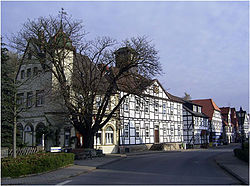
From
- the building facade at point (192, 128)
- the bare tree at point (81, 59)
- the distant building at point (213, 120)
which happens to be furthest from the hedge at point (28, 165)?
the distant building at point (213, 120)

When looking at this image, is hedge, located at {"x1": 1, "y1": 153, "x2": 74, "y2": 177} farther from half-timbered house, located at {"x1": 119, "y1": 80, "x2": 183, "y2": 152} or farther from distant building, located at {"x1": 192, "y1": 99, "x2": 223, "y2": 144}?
distant building, located at {"x1": 192, "y1": 99, "x2": 223, "y2": 144}

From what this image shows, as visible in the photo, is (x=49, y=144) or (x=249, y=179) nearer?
(x=249, y=179)

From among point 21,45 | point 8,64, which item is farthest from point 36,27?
point 8,64

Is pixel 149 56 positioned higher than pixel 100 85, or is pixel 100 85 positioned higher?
pixel 149 56

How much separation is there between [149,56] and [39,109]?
1421cm

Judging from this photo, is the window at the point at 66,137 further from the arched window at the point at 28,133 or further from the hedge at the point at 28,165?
the hedge at the point at 28,165

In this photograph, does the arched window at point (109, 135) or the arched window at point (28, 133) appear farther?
the arched window at point (109, 135)

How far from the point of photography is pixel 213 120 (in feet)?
221

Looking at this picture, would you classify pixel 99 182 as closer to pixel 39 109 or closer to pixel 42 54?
pixel 42 54

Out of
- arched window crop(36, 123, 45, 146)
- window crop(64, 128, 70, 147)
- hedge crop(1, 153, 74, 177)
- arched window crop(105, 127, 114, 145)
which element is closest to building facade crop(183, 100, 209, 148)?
arched window crop(105, 127, 114, 145)

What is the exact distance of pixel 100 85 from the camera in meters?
25.6

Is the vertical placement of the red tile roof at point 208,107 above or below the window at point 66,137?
above

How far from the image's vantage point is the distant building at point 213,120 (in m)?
65.6

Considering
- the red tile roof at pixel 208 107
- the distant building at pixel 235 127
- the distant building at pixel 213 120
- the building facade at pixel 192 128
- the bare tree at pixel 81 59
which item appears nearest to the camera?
the bare tree at pixel 81 59
